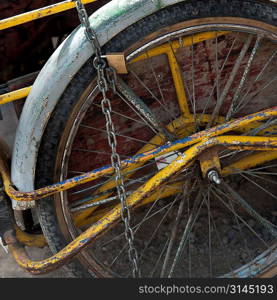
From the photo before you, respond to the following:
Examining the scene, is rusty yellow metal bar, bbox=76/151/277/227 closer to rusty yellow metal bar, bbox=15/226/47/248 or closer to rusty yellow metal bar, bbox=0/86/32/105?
rusty yellow metal bar, bbox=15/226/47/248

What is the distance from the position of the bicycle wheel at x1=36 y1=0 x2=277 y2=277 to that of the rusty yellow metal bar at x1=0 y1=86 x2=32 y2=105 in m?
0.18

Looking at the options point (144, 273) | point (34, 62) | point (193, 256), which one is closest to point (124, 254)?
point (144, 273)

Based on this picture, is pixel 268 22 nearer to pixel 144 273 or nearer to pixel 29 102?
pixel 29 102

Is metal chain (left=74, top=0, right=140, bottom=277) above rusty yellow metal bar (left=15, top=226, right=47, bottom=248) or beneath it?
above

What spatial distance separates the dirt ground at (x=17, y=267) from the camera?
284 cm

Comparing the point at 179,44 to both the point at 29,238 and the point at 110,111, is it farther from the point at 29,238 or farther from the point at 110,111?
the point at 29,238

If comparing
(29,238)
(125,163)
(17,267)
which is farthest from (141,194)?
(17,267)

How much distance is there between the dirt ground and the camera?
284 cm

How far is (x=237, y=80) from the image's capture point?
242cm

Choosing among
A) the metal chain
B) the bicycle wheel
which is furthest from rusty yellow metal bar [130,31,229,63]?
the metal chain

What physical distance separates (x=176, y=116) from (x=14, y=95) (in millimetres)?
902

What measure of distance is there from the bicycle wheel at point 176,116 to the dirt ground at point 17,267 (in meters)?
0.39

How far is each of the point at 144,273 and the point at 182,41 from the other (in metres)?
1.47

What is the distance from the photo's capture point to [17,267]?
9.56ft
